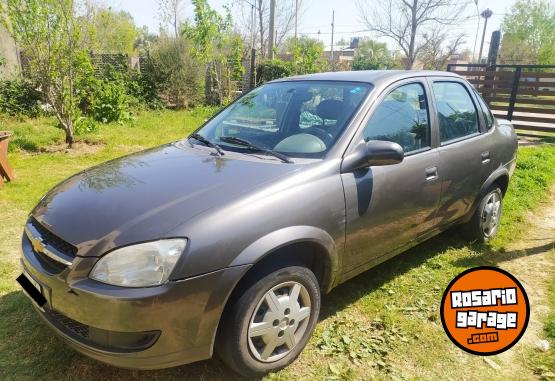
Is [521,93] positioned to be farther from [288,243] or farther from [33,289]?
[33,289]

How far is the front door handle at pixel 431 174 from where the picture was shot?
9.97 ft

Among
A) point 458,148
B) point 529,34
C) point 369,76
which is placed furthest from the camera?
point 529,34

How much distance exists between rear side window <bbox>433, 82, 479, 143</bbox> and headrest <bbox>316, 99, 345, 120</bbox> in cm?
97

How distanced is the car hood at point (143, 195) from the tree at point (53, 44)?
5.58 m

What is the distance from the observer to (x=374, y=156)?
8.18 ft

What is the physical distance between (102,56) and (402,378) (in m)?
13.0

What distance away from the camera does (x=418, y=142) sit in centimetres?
310

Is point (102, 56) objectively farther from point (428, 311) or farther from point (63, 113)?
point (428, 311)

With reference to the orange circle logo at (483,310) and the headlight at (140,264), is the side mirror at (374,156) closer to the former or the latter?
the orange circle logo at (483,310)

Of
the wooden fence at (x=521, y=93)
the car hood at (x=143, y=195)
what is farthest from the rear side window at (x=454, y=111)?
the wooden fence at (x=521, y=93)

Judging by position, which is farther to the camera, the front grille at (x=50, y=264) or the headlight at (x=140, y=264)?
the front grille at (x=50, y=264)

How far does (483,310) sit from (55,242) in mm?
2347

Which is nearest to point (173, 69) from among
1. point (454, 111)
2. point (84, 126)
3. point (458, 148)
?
point (84, 126)

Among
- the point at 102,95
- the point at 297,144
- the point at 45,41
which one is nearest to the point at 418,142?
the point at 297,144
